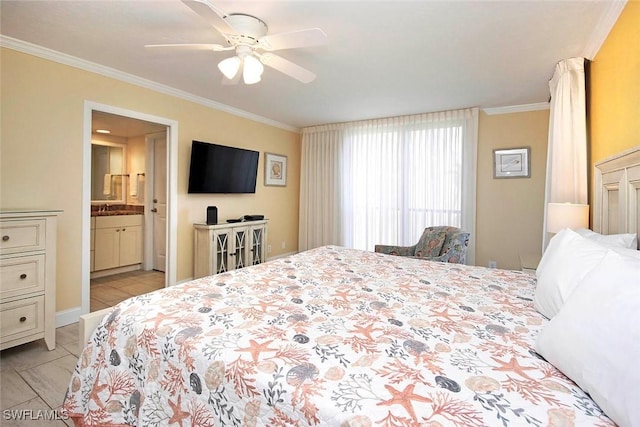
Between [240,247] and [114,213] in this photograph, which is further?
[114,213]

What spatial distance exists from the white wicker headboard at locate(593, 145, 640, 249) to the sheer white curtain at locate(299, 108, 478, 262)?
209 cm

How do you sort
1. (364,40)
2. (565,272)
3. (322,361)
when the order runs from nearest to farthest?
(322,361) < (565,272) < (364,40)

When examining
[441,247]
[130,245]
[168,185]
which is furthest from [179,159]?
[441,247]

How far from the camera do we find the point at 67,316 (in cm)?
292

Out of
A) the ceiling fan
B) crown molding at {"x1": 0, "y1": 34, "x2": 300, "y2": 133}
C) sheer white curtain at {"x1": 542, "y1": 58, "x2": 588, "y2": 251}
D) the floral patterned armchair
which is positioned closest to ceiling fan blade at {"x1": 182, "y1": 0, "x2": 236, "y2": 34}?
the ceiling fan

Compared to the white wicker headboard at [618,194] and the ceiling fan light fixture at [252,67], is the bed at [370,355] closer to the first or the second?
the white wicker headboard at [618,194]

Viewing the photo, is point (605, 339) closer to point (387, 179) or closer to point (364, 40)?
point (364, 40)

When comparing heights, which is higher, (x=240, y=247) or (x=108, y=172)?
(x=108, y=172)

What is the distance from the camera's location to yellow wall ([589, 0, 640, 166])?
1.78m

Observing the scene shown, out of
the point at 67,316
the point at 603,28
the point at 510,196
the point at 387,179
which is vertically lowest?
the point at 67,316

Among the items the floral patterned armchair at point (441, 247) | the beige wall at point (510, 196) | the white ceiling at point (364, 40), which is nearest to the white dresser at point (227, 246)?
the white ceiling at point (364, 40)

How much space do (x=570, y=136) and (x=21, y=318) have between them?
4.71m

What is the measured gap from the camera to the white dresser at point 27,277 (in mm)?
2207

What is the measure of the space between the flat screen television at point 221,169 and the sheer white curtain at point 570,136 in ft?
12.2
